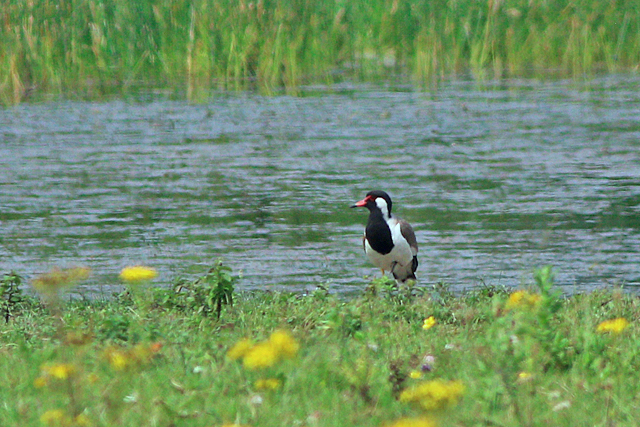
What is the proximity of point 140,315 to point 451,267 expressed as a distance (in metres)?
2.87

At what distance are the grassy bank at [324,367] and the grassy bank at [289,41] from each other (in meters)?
9.12

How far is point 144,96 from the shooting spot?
600 inches

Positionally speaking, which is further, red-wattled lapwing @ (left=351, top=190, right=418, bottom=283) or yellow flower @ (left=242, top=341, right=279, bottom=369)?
red-wattled lapwing @ (left=351, top=190, right=418, bottom=283)

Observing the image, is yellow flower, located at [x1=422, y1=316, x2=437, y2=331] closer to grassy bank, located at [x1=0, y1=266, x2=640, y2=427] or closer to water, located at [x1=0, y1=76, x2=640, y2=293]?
grassy bank, located at [x1=0, y1=266, x2=640, y2=427]

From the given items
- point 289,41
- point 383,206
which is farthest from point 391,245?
point 289,41

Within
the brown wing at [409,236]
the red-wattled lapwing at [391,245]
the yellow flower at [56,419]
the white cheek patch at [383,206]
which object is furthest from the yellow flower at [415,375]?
the white cheek patch at [383,206]

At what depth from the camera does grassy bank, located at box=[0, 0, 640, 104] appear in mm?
14922

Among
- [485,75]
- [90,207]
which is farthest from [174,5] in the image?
[90,207]

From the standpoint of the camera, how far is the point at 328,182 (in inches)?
426

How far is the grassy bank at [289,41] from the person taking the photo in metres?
14.9

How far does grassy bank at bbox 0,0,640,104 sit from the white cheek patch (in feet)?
23.0

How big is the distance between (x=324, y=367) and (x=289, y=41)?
11.4 metres

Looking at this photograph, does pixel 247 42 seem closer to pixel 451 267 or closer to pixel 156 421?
pixel 451 267

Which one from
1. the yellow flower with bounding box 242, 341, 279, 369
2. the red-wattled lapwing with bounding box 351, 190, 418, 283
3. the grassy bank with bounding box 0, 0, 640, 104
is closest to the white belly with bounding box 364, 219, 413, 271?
the red-wattled lapwing with bounding box 351, 190, 418, 283
